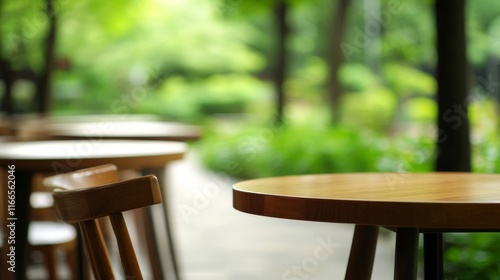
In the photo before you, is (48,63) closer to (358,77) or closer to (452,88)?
(452,88)

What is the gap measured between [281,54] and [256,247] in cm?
581

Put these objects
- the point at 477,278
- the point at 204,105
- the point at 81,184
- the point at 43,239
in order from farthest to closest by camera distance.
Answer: the point at 204,105 < the point at 477,278 < the point at 43,239 < the point at 81,184

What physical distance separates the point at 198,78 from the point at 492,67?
7880 millimetres

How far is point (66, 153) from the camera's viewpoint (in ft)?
12.9

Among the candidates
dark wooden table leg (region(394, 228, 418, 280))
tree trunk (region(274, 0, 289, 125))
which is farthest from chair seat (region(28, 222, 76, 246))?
tree trunk (region(274, 0, 289, 125))

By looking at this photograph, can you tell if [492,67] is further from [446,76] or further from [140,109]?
[446,76]

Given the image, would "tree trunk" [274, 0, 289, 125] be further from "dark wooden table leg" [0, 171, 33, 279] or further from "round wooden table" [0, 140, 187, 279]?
"dark wooden table leg" [0, 171, 33, 279]

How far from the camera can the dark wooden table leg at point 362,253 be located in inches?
104

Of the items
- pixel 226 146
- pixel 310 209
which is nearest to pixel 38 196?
pixel 310 209

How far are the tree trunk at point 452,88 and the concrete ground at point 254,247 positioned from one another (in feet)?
2.80

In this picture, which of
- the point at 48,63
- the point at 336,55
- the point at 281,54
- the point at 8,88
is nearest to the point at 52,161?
the point at 48,63

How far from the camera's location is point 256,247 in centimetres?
663

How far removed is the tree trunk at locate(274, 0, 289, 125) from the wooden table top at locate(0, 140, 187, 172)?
7.65 meters

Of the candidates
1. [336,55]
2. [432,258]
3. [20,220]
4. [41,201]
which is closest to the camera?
[432,258]
